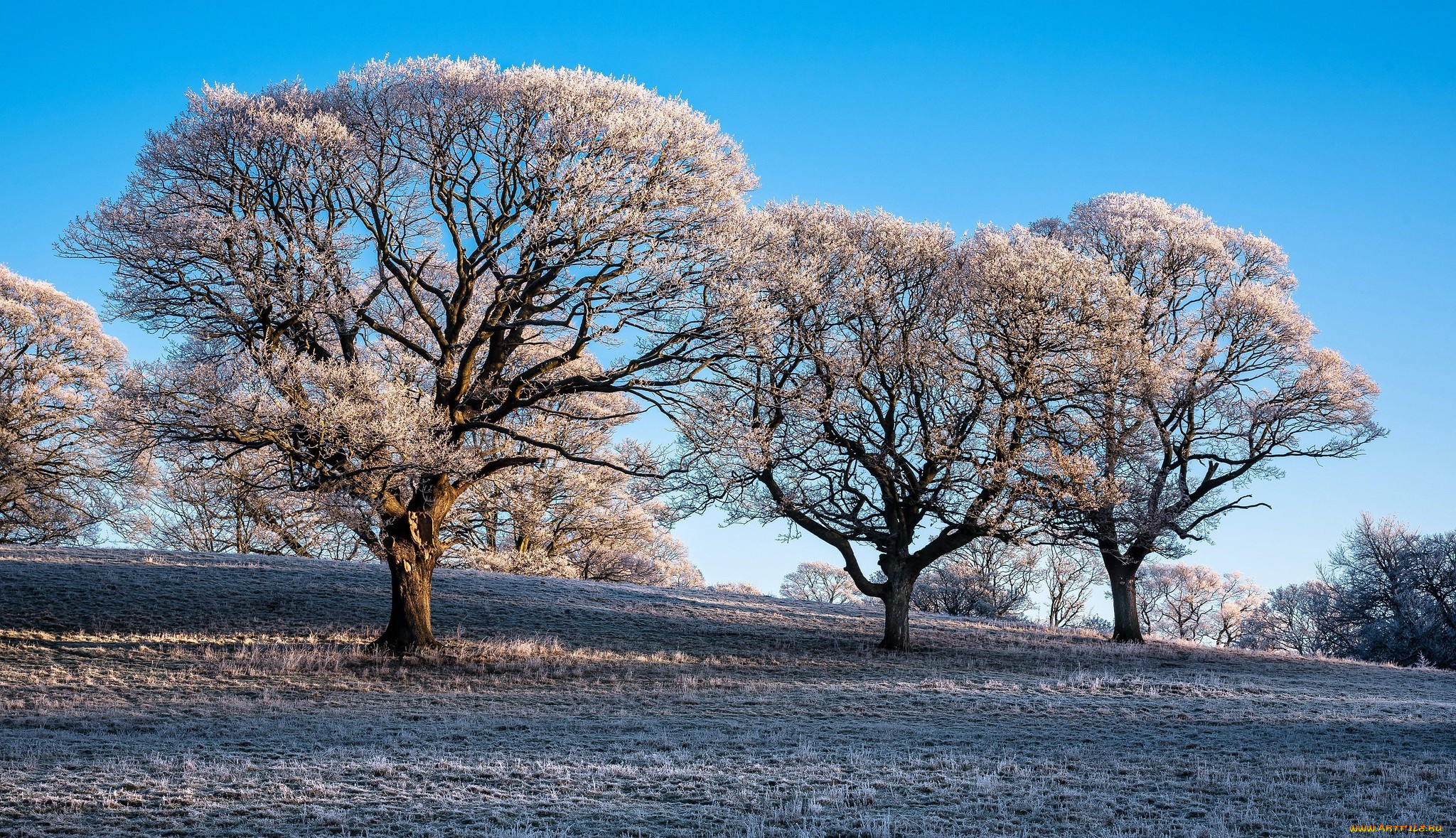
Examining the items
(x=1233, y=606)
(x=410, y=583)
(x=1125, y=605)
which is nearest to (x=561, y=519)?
(x=410, y=583)

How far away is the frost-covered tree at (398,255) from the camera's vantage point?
18688mm

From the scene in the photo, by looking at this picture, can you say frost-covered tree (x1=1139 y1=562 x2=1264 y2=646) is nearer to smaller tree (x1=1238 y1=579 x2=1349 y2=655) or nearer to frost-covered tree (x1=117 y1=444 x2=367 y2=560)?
smaller tree (x1=1238 y1=579 x2=1349 y2=655)

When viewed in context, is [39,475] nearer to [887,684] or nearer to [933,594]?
[887,684]

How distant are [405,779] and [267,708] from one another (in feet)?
21.4

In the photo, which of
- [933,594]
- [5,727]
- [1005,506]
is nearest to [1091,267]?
[1005,506]

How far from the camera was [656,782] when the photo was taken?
10422mm

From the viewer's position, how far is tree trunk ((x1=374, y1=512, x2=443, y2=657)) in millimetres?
20484

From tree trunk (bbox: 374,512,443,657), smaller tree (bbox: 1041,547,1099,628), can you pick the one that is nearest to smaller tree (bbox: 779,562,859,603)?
smaller tree (bbox: 1041,547,1099,628)

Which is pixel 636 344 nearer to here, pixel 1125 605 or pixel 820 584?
pixel 1125 605

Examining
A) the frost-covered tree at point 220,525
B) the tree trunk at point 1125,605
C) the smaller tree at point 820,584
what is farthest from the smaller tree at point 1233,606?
the frost-covered tree at point 220,525

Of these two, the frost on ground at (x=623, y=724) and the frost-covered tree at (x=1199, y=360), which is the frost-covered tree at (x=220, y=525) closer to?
the frost on ground at (x=623, y=724)

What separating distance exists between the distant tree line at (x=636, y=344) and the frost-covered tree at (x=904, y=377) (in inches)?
3.9

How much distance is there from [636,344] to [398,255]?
17.8 ft

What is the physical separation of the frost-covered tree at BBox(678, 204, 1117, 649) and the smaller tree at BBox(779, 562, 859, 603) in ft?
160
